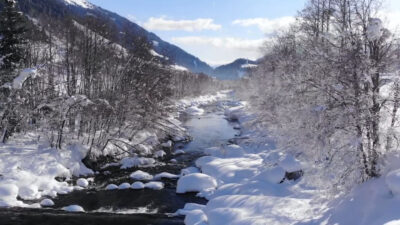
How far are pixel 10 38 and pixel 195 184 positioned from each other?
53.5ft

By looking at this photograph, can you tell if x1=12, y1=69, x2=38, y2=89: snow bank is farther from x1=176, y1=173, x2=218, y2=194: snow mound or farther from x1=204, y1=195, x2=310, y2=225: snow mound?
x1=204, y1=195, x2=310, y2=225: snow mound

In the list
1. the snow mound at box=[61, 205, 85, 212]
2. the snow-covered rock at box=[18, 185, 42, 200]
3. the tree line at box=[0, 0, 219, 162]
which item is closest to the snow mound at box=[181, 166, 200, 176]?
the tree line at box=[0, 0, 219, 162]

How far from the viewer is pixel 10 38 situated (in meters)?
25.1

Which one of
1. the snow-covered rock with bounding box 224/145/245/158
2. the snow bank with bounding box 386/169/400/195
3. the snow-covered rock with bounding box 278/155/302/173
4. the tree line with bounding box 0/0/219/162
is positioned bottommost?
the snow-covered rock with bounding box 224/145/245/158

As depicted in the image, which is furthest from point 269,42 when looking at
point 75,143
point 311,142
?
point 311,142

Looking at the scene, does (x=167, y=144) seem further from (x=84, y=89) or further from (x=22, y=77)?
(x=22, y=77)

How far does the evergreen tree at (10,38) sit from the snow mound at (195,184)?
13884 millimetres

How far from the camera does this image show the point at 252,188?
20.1m

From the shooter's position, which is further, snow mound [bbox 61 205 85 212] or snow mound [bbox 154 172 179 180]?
snow mound [bbox 154 172 179 180]

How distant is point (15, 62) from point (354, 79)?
2203 cm

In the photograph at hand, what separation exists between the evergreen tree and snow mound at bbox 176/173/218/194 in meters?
13.9

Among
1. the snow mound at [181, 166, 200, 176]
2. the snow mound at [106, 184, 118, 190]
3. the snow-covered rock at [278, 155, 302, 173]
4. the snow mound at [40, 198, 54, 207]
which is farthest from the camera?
the snow mound at [181, 166, 200, 176]

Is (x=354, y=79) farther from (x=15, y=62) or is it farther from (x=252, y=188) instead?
(x=15, y=62)

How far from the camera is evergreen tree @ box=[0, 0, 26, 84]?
24.8 m
